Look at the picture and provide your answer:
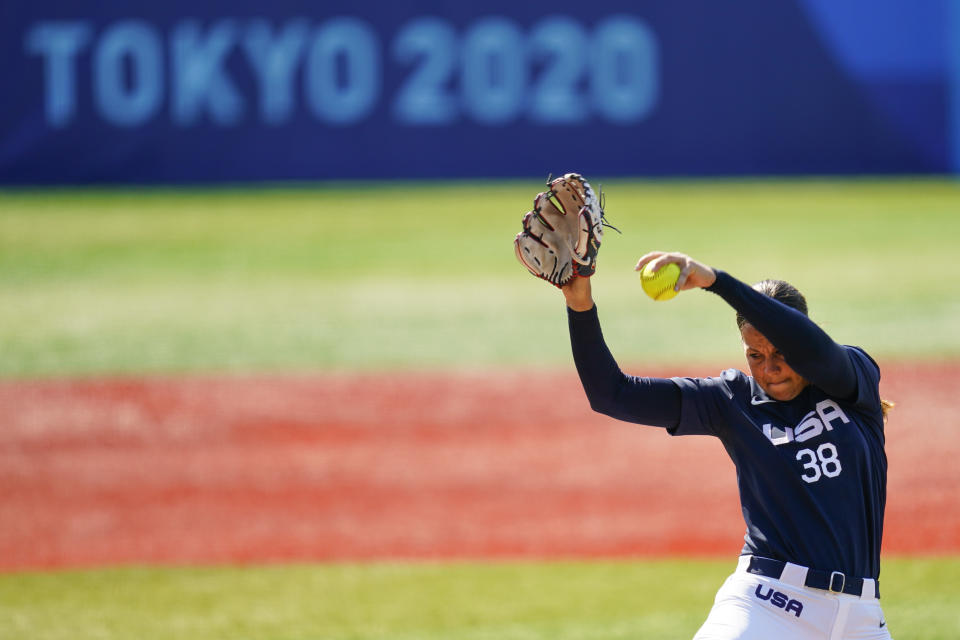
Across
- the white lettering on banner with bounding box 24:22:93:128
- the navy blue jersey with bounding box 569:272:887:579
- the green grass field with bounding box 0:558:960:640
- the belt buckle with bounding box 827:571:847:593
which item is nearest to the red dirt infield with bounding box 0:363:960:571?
the green grass field with bounding box 0:558:960:640

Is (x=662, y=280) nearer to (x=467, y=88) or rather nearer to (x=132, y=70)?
(x=467, y=88)

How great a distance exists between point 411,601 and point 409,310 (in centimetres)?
719

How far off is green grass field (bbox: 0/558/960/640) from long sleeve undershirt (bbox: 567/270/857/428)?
2228 millimetres

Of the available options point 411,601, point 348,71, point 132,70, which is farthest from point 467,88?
point 411,601

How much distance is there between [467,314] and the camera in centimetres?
1255

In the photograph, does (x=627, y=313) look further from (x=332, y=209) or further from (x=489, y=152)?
(x=332, y=209)

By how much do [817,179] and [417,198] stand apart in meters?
5.92

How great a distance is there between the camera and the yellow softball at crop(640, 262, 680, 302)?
283 centimetres

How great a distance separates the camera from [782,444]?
3164 millimetres

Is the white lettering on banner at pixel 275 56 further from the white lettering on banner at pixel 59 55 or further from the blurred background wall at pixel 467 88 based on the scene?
the white lettering on banner at pixel 59 55

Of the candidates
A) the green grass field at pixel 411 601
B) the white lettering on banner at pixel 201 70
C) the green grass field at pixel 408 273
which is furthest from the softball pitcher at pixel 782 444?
the white lettering on banner at pixel 201 70

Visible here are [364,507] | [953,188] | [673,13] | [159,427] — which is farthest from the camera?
[953,188]

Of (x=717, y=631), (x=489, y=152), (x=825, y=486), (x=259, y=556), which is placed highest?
(x=489, y=152)

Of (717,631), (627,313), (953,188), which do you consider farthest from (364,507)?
(953,188)
